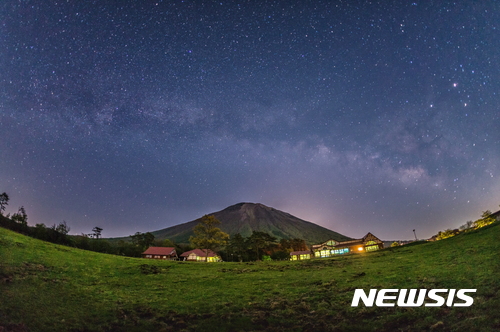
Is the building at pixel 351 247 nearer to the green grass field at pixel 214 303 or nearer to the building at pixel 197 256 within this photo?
the building at pixel 197 256

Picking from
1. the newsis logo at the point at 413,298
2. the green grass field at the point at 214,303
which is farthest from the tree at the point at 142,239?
the newsis logo at the point at 413,298

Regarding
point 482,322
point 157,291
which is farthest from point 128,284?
point 482,322

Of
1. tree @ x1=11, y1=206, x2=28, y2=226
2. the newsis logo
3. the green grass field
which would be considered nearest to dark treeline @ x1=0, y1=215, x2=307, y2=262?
tree @ x1=11, y1=206, x2=28, y2=226

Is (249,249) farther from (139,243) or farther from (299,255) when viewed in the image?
(139,243)

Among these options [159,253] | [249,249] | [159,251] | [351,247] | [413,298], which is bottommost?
[159,253]

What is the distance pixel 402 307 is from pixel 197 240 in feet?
198

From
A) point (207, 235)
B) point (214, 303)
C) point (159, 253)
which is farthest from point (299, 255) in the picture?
point (214, 303)

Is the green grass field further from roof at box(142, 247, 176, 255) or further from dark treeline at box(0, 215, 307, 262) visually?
roof at box(142, 247, 176, 255)

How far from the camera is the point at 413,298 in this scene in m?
16.9

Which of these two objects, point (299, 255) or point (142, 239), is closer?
point (299, 255)

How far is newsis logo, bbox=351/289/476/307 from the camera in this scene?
15.2 metres

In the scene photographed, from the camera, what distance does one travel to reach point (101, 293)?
2075cm

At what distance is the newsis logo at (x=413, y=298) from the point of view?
15.2 m

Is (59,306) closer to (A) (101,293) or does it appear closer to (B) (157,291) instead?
(A) (101,293)
